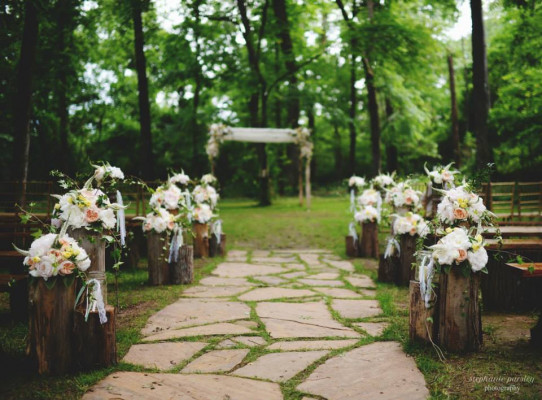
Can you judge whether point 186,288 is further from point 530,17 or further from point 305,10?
point 305,10

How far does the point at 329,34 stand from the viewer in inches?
Result: 942

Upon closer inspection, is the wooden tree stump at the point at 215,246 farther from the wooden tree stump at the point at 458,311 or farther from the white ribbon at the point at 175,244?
the wooden tree stump at the point at 458,311

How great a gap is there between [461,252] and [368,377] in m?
1.17

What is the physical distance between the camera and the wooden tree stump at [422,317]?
3754 millimetres

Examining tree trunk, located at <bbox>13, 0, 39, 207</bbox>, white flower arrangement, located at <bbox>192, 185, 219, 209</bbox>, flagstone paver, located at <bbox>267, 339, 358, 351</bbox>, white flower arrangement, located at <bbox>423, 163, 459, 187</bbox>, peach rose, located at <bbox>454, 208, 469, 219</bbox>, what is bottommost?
flagstone paver, located at <bbox>267, 339, 358, 351</bbox>

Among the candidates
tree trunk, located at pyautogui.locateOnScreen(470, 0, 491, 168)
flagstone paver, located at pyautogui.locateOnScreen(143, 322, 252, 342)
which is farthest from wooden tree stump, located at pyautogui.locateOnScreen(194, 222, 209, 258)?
tree trunk, located at pyautogui.locateOnScreen(470, 0, 491, 168)

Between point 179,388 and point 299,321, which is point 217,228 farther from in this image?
point 179,388

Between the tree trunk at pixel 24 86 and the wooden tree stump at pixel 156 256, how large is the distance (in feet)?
7.98

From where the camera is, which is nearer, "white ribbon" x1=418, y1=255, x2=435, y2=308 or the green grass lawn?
the green grass lawn

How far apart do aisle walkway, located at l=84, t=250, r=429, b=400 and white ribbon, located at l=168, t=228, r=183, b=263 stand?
1.82 feet

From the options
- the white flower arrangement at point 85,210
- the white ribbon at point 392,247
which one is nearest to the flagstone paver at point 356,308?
the white ribbon at point 392,247

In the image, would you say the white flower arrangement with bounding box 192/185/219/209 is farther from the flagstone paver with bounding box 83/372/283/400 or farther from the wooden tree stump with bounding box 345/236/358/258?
the flagstone paver with bounding box 83/372/283/400

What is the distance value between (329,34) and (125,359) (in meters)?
22.8

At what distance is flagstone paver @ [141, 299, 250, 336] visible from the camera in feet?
14.9
